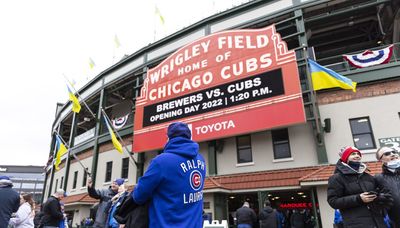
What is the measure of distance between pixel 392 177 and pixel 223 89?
9961mm

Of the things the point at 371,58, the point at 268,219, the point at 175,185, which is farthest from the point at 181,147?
the point at 371,58

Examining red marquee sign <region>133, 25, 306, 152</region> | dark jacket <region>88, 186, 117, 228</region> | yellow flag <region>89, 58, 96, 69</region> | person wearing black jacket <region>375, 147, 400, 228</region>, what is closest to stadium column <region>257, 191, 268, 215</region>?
red marquee sign <region>133, 25, 306, 152</region>

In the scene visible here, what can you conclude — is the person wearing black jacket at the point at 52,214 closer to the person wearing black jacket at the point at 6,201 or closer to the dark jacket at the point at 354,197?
the person wearing black jacket at the point at 6,201

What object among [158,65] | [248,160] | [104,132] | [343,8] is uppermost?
[343,8]

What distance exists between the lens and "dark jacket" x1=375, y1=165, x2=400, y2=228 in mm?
3375

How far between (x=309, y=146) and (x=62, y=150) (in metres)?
14.8

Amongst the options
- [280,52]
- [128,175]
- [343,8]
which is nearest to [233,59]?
[280,52]

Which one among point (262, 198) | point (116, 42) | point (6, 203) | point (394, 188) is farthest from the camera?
point (116, 42)

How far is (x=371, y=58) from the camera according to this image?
1162 cm

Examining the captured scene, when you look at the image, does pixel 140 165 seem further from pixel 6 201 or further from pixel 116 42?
pixel 6 201

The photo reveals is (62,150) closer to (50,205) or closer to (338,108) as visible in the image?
(50,205)

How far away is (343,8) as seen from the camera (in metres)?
14.1

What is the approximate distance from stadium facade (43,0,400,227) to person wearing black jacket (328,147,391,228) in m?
7.18

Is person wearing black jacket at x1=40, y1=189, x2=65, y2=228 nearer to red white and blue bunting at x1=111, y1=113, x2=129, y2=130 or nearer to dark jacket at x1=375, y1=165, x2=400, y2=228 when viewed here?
dark jacket at x1=375, y1=165, x2=400, y2=228
